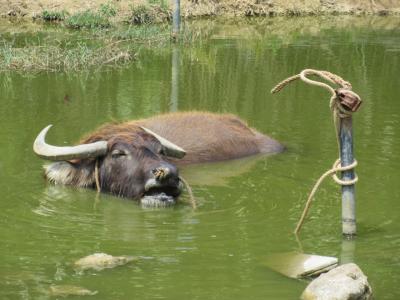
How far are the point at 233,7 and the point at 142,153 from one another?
63.8ft

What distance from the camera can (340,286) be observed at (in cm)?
516

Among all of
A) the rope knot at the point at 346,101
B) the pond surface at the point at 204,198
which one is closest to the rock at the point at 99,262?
the pond surface at the point at 204,198

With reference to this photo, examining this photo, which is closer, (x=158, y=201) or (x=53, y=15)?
(x=158, y=201)

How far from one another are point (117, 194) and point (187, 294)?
2.73 m

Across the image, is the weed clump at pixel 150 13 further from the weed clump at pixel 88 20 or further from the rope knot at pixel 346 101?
the rope knot at pixel 346 101

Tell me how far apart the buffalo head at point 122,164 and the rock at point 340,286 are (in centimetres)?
248

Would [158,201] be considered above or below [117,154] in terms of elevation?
below

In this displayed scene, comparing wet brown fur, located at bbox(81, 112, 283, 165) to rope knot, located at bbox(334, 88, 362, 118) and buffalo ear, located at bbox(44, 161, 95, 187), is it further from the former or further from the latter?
rope knot, located at bbox(334, 88, 362, 118)

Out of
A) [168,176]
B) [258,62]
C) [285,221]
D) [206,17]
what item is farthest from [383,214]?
[206,17]

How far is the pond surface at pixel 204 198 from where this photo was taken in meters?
5.84

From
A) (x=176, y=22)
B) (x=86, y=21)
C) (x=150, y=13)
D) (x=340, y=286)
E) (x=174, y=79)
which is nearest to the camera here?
(x=340, y=286)

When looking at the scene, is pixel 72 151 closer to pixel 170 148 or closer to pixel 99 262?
pixel 170 148

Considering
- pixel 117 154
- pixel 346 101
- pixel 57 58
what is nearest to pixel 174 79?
pixel 57 58

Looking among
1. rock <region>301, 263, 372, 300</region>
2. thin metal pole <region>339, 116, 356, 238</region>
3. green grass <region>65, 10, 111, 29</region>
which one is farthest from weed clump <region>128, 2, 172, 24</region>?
rock <region>301, 263, 372, 300</region>
